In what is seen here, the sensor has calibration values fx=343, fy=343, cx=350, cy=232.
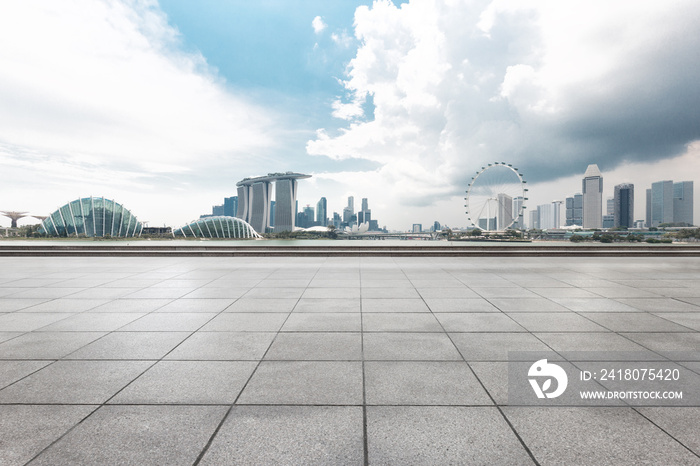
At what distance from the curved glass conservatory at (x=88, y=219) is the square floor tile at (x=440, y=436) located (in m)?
152

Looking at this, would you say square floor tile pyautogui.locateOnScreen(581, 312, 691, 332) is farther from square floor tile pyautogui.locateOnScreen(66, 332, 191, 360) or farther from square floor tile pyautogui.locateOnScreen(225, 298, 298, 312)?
square floor tile pyautogui.locateOnScreen(66, 332, 191, 360)

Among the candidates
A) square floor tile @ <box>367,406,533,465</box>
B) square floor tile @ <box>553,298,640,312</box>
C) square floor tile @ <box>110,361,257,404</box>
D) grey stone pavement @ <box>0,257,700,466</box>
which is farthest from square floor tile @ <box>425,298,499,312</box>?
square floor tile @ <box>110,361,257,404</box>

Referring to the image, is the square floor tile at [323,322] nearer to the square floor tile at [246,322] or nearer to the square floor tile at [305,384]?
the square floor tile at [246,322]

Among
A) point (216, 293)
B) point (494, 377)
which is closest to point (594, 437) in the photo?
point (494, 377)

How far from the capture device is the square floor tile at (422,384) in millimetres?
3734

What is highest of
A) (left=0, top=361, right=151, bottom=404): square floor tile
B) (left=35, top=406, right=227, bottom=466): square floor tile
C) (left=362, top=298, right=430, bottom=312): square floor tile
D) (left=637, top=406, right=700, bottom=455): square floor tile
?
(left=362, top=298, right=430, bottom=312): square floor tile

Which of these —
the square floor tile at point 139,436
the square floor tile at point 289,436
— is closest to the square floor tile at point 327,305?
the square floor tile at point 289,436

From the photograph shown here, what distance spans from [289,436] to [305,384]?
100 cm

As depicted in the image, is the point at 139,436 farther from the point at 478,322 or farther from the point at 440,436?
the point at 478,322

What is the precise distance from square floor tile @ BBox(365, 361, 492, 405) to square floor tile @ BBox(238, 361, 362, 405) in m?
0.21

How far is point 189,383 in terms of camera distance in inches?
163

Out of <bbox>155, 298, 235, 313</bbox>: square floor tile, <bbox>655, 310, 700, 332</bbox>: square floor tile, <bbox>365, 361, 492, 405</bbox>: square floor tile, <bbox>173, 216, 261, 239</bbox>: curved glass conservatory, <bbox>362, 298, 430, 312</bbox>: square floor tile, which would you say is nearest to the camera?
<bbox>365, 361, 492, 405</bbox>: square floor tile

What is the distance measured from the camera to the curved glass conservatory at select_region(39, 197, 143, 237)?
122 meters

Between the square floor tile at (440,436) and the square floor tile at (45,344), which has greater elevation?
the square floor tile at (45,344)
